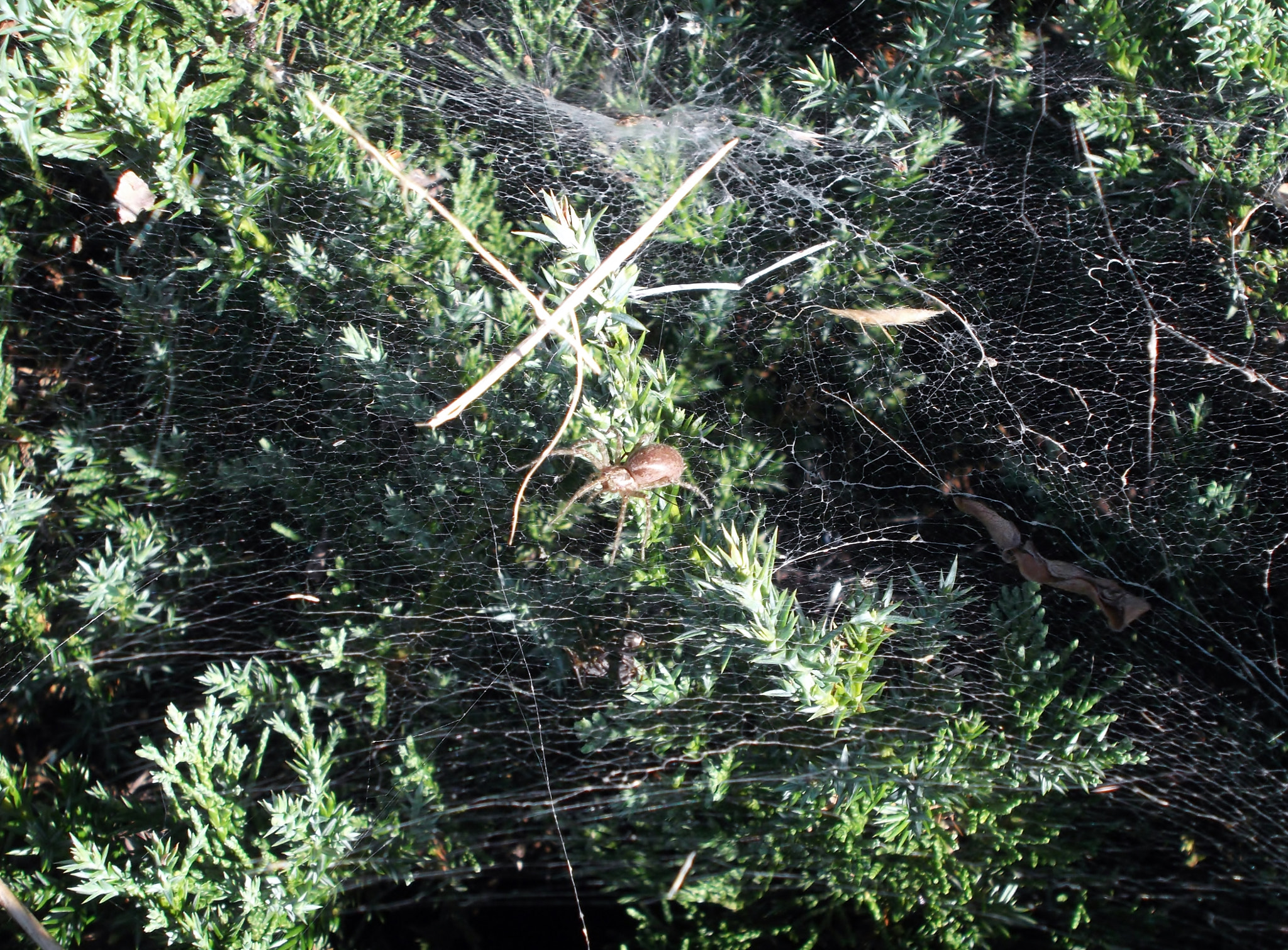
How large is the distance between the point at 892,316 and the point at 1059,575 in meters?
0.60

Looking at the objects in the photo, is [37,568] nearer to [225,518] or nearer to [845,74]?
[225,518]

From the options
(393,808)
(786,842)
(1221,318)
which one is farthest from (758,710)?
(1221,318)

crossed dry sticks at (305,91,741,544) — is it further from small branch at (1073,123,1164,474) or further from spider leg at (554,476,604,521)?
small branch at (1073,123,1164,474)

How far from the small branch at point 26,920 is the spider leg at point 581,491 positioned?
1095 millimetres

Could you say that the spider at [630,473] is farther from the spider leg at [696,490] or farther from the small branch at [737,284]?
the small branch at [737,284]

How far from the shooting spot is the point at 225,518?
66.8 inches

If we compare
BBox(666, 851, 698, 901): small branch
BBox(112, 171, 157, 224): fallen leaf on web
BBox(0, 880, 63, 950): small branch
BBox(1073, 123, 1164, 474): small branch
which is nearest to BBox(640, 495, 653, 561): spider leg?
BBox(666, 851, 698, 901): small branch

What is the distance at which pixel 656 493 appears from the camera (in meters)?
1.39

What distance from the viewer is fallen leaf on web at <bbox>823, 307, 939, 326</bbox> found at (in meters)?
1.59

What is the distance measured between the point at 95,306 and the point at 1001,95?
2.22 m

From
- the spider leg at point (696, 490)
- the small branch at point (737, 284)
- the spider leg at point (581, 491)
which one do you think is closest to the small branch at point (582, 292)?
the small branch at point (737, 284)

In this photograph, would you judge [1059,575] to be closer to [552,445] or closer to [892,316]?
[892,316]

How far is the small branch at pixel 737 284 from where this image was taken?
1504 mm

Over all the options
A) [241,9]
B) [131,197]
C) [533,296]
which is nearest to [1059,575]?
[533,296]
